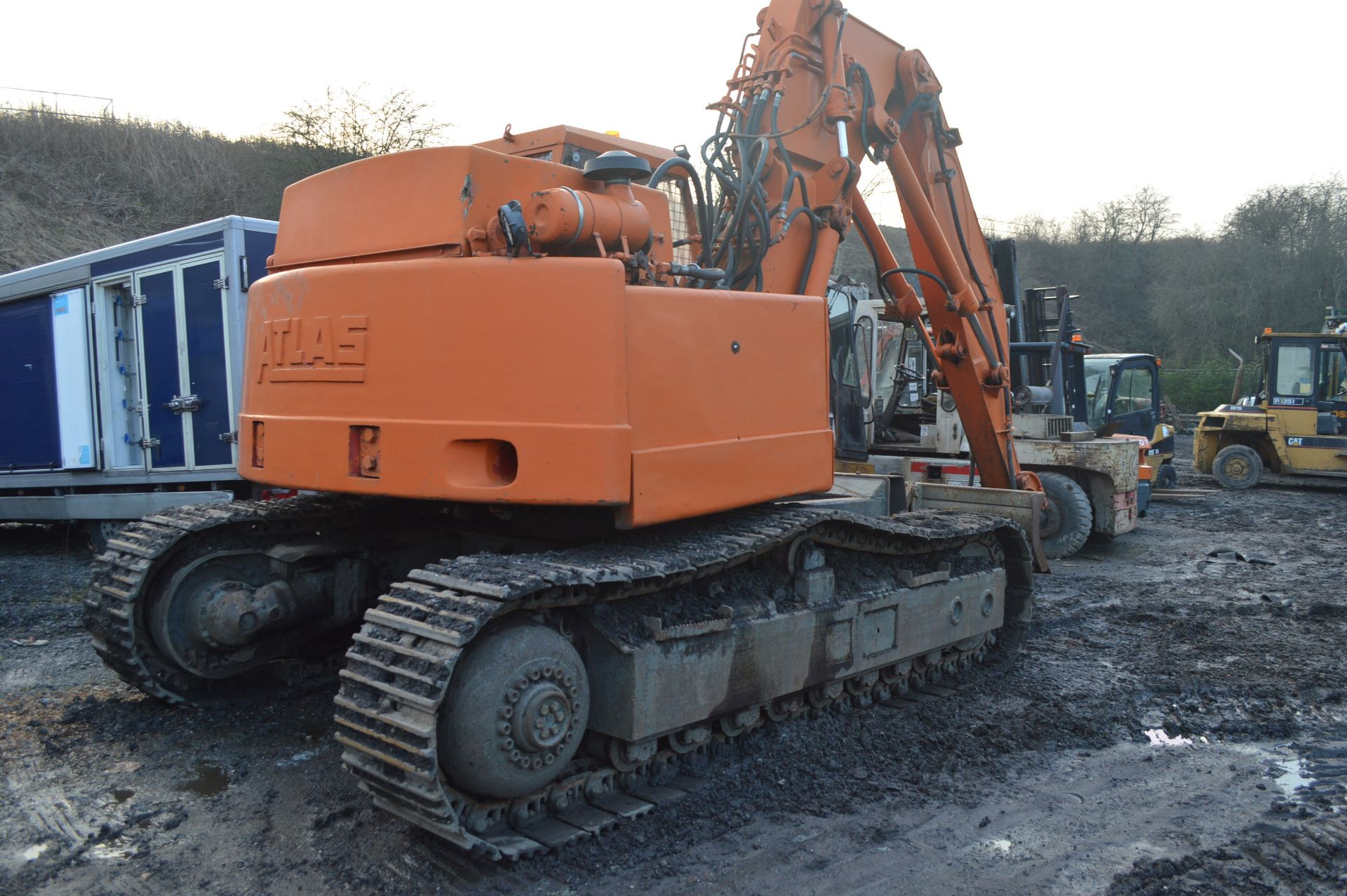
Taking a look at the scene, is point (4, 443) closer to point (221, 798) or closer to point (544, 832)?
point (221, 798)

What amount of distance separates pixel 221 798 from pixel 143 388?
19.4 feet

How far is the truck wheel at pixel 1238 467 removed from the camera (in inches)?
648

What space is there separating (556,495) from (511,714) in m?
0.75

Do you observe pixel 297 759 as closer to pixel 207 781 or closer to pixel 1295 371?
pixel 207 781

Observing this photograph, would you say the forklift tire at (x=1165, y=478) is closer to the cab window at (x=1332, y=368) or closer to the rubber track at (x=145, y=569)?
the cab window at (x=1332, y=368)

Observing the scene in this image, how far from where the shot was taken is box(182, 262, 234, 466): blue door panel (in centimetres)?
800

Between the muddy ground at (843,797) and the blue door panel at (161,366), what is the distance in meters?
2.49

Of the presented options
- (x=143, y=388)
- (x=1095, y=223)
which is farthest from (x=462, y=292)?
(x=1095, y=223)

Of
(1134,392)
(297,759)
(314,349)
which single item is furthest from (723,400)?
(1134,392)

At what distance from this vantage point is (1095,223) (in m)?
47.4

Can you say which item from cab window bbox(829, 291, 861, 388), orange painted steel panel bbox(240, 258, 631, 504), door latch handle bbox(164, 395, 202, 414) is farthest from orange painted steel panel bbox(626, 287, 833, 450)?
door latch handle bbox(164, 395, 202, 414)

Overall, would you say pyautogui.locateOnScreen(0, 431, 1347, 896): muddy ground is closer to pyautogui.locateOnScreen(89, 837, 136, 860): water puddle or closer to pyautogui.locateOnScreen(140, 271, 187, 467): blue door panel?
pyautogui.locateOnScreen(89, 837, 136, 860): water puddle

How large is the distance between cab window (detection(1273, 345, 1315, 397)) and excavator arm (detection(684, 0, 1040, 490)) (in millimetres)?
12226

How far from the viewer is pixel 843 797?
13.0ft
